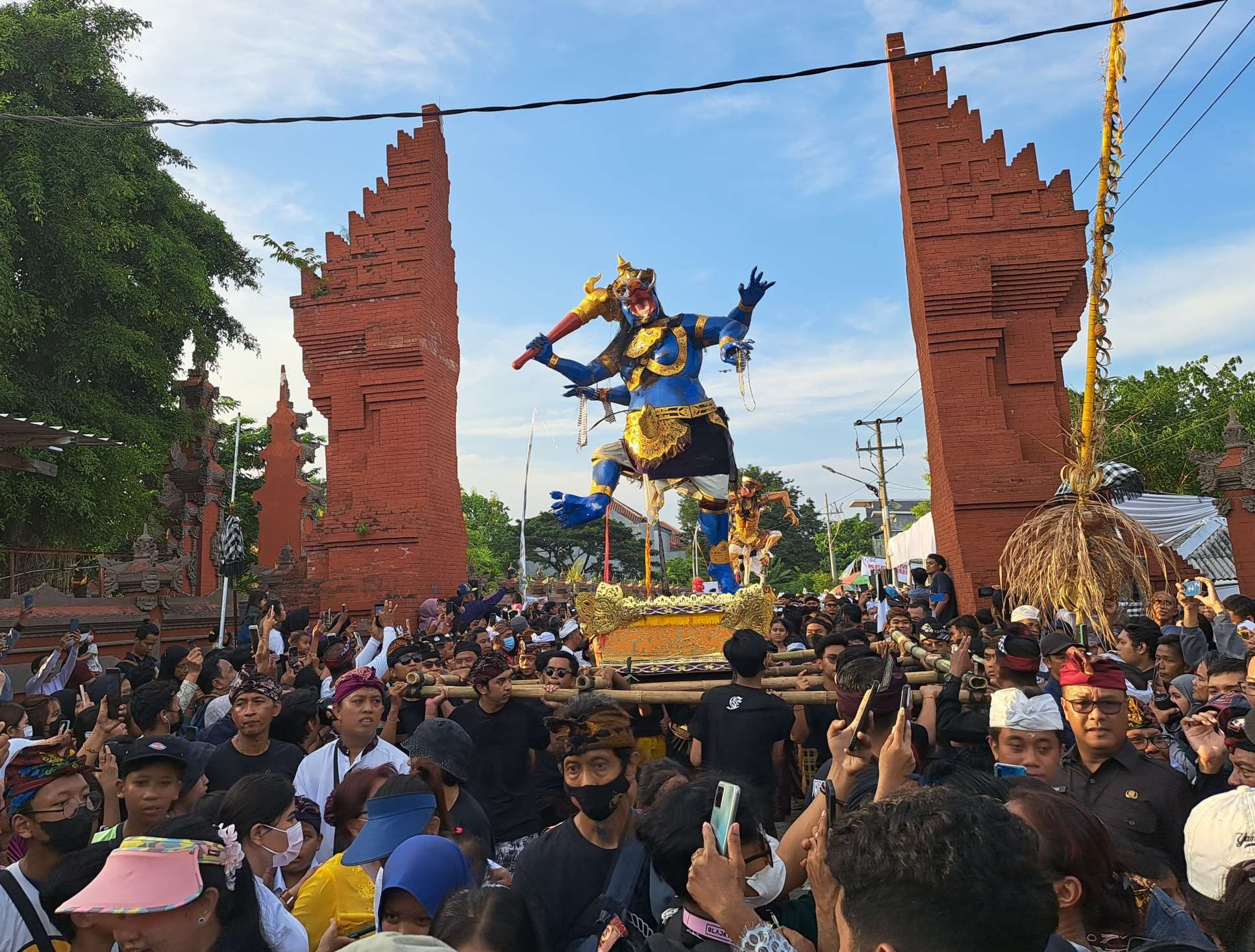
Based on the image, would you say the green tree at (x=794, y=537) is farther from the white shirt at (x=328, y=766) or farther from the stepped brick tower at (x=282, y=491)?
the white shirt at (x=328, y=766)

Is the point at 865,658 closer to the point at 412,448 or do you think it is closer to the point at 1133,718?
the point at 1133,718

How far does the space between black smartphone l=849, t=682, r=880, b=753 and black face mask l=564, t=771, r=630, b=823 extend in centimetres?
80

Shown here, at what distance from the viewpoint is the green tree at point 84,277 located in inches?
747

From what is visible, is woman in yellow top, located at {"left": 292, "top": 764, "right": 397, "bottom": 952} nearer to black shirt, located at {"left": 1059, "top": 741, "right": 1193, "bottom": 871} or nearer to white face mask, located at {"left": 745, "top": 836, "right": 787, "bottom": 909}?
white face mask, located at {"left": 745, "top": 836, "right": 787, "bottom": 909}

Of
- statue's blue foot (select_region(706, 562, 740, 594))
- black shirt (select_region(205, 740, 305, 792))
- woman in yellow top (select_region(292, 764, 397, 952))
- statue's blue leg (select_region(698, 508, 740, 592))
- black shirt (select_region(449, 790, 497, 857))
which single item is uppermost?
statue's blue leg (select_region(698, 508, 740, 592))

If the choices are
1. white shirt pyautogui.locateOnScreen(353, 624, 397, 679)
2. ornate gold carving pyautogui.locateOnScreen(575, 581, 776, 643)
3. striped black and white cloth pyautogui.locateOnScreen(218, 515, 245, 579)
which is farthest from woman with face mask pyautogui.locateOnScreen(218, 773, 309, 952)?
striped black and white cloth pyautogui.locateOnScreen(218, 515, 245, 579)

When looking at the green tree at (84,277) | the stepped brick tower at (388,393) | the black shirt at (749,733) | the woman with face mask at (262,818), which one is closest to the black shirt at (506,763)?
the black shirt at (749,733)

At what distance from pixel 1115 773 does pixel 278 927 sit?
2943 mm

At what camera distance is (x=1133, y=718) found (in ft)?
13.1

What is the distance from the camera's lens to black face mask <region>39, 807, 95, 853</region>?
314 centimetres

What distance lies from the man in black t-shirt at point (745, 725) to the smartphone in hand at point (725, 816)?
2.65m

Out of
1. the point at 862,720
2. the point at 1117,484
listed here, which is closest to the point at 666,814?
the point at 862,720

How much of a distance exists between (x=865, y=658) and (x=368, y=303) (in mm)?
13028

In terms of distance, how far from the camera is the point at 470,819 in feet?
12.2
